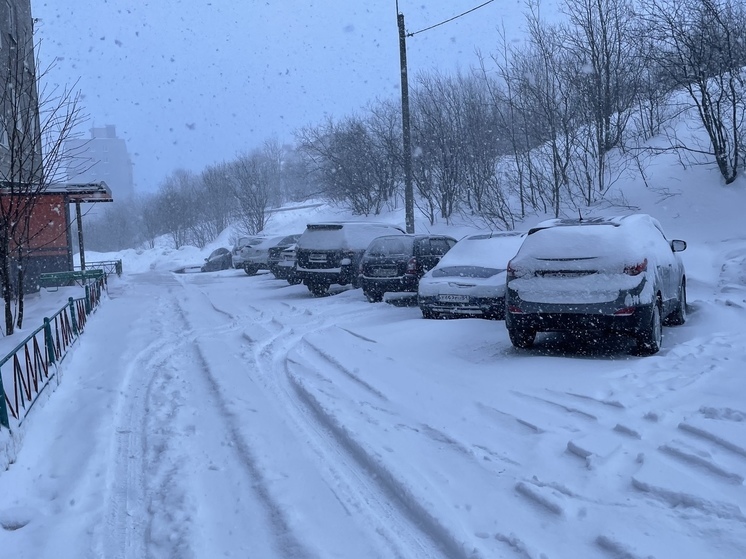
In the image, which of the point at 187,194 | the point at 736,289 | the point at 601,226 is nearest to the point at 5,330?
the point at 601,226

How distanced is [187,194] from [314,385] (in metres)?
69.1

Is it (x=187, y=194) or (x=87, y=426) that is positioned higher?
(x=187, y=194)

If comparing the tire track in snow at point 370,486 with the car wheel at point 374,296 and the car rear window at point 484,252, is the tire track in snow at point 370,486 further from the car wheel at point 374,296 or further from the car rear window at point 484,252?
the car wheel at point 374,296

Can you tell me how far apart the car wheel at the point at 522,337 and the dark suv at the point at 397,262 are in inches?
201

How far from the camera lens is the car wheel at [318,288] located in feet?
49.7

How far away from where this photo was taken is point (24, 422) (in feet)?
18.0

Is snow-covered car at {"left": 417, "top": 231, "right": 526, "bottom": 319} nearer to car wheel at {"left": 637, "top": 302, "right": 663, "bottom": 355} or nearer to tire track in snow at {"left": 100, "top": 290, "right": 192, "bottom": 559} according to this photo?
car wheel at {"left": 637, "top": 302, "right": 663, "bottom": 355}

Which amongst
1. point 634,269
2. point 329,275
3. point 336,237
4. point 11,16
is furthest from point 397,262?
point 11,16

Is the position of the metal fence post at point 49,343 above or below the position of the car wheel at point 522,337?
above

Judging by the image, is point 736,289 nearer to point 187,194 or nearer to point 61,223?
point 61,223

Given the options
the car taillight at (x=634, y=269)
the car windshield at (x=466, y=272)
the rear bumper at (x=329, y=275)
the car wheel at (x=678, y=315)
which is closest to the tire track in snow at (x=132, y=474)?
the car windshield at (x=466, y=272)

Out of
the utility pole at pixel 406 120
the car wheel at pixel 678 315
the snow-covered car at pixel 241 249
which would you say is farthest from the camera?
the snow-covered car at pixel 241 249

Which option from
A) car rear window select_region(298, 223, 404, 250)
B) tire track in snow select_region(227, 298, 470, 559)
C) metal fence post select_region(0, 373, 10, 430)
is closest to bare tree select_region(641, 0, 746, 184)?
car rear window select_region(298, 223, 404, 250)

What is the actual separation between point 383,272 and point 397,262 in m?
0.36
